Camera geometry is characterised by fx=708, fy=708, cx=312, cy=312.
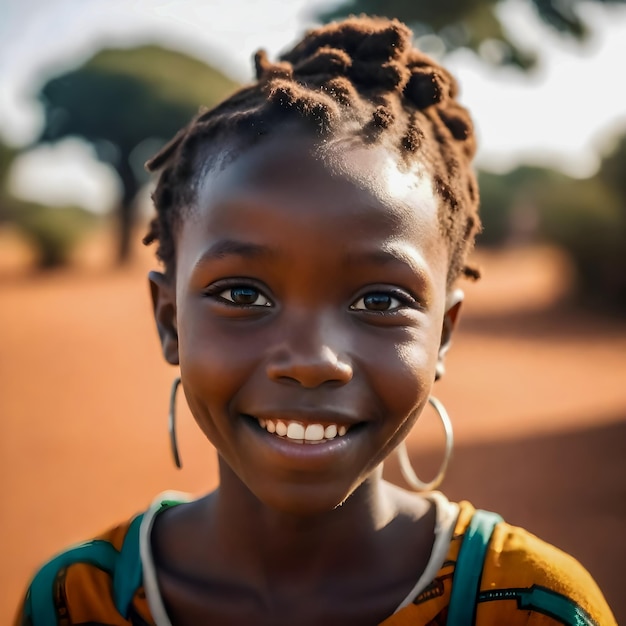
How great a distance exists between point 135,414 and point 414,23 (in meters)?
6.63

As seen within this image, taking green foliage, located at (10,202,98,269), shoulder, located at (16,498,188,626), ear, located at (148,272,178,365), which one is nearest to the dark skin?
ear, located at (148,272,178,365)

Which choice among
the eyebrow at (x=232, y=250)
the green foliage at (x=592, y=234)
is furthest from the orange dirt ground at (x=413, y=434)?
the eyebrow at (x=232, y=250)

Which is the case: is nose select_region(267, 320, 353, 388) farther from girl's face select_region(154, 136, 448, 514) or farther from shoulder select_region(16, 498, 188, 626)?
shoulder select_region(16, 498, 188, 626)

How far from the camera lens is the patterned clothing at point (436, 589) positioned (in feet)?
4.69

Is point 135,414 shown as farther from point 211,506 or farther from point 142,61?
point 142,61

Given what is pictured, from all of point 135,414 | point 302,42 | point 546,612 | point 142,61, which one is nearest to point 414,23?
point 135,414

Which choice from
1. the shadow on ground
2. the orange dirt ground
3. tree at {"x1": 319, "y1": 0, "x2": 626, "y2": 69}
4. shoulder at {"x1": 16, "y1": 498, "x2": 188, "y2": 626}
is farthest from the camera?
tree at {"x1": 319, "y1": 0, "x2": 626, "y2": 69}

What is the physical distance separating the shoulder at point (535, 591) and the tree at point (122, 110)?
2292 centimetres

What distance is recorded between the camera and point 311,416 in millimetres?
1305

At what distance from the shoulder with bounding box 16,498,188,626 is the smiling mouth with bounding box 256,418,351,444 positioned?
57 centimetres

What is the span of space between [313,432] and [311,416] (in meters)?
0.03

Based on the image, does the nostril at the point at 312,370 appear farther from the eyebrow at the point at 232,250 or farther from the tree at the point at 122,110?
the tree at the point at 122,110

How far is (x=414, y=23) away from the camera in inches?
390

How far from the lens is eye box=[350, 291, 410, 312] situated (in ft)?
4.50
